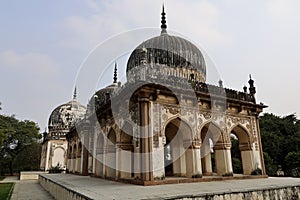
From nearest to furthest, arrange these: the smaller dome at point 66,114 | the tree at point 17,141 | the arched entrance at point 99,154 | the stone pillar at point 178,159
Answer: the stone pillar at point 178,159 → the arched entrance at point 99,154 → the tree at point 17,141 → the smaller dome at point 66,114

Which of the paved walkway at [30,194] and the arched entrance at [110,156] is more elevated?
the arched entrance at [110,156]

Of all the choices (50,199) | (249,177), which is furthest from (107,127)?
(249,177)

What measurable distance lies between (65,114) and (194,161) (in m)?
27.5

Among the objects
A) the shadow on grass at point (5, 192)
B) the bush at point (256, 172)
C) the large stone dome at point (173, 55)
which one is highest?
the large stone dome at point (173, 55)

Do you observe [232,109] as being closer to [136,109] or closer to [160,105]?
[160,105]

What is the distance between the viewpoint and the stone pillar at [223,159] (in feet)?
38.8

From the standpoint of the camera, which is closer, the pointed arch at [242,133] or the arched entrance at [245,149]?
the arched entrance at [245,149]

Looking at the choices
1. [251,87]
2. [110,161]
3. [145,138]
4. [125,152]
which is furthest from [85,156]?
[251,87]

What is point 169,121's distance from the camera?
10.7 meters

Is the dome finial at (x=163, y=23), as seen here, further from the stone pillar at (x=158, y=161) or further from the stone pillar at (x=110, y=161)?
the stone pillar at (x=158, y=161)

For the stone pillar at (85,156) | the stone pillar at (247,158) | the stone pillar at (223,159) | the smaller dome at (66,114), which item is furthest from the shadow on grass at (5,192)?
the smaller dome at (66,114)

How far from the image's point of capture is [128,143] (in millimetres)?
12125

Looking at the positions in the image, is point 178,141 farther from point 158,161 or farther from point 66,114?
point 66,114

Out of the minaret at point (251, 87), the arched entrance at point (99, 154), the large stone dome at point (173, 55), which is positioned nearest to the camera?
the minaret at point (251, 87)
